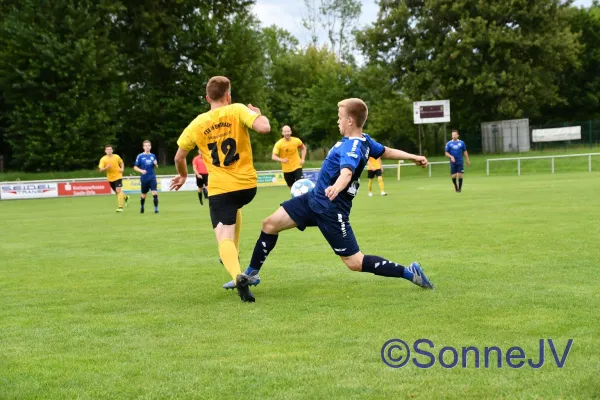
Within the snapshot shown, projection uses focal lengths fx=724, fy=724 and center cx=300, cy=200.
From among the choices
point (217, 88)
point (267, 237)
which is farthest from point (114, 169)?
point (267, 237)

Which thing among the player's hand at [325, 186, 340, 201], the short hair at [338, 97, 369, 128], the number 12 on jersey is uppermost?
the short hair at [338, 97, 369, 128]

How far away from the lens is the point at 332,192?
612 centimetres

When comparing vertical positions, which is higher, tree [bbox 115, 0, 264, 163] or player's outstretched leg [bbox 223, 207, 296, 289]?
tree [bbox 115, 0, 264, 163]

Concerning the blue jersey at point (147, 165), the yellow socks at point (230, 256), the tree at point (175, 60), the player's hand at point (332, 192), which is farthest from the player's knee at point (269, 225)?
the tree at point (175, 60)

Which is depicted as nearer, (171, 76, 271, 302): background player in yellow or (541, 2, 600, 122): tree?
(171, 76, 271, 302): background player in yellow

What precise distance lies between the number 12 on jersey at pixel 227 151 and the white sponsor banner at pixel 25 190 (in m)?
32.1

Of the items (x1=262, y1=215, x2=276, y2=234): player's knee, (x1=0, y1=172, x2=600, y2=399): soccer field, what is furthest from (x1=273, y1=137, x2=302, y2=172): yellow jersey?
(x1=262, y1=215, x2=276, y2=234): player's knee

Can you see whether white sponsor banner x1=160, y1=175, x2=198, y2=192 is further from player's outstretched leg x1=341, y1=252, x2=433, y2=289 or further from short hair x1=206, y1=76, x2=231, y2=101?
player's outstretched leg x1=341, y1=252, x2=433, y2=289

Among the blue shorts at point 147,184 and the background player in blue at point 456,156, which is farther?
the background player in blue at point 456,156

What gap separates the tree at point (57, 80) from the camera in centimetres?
4178

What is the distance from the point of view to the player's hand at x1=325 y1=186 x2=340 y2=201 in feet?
19.9

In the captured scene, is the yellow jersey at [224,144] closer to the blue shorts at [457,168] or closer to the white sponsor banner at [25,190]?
the blue shorts at [457,168]

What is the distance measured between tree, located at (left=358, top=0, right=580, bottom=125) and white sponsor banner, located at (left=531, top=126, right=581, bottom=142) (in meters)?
2.86

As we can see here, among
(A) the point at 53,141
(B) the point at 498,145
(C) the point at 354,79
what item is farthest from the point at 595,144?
(A) the point at 53,141
